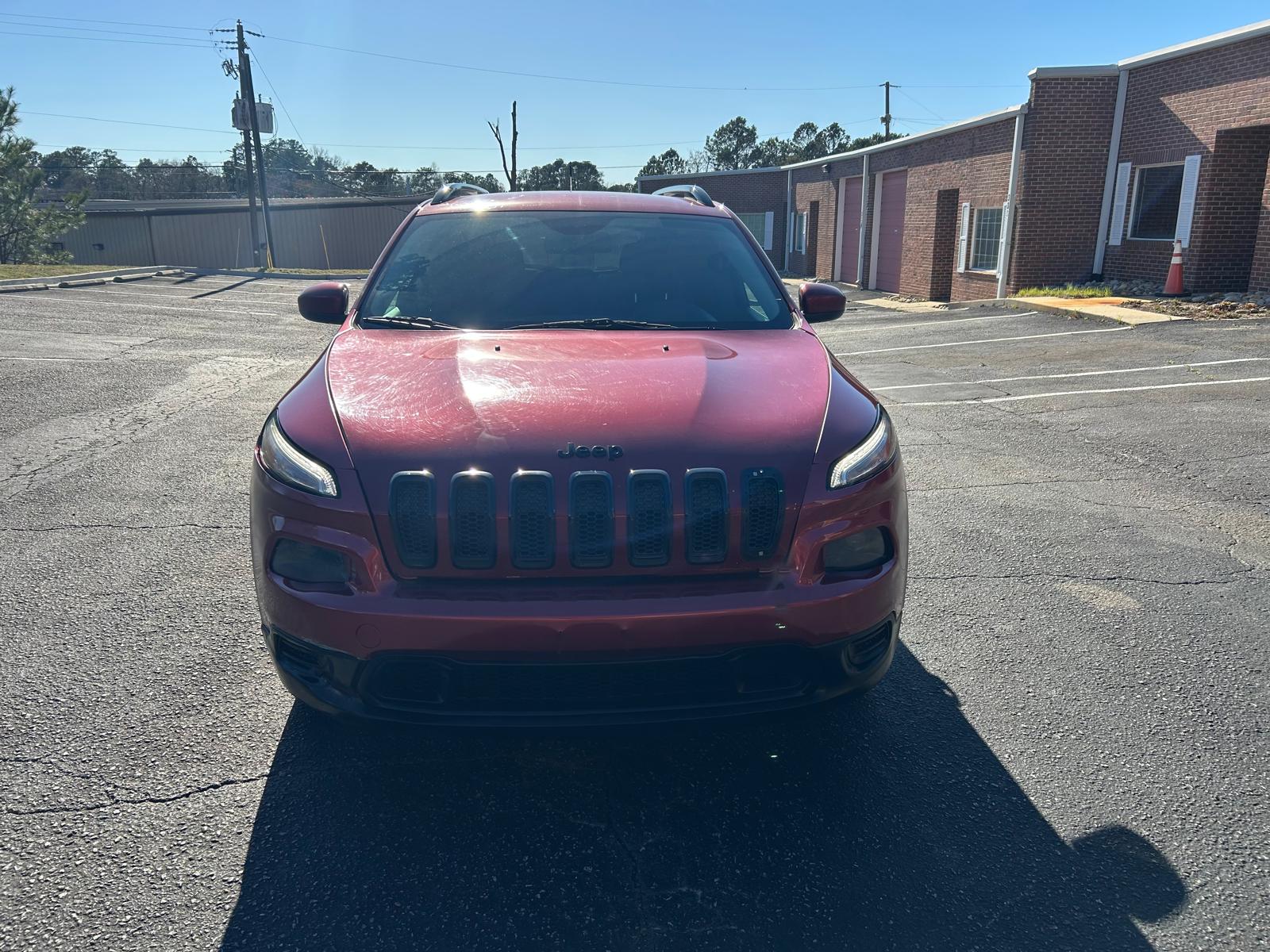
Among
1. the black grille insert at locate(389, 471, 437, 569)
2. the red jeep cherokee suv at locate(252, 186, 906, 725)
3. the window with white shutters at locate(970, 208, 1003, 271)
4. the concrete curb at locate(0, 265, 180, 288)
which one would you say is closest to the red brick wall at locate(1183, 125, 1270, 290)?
the window with white shutters at locate(970, 208, 1003, 271)

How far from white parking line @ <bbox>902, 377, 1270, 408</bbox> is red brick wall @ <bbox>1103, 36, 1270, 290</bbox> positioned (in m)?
8.38

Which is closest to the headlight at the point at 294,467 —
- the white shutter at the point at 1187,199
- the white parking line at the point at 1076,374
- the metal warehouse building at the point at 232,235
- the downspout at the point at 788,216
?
the white parking line at the point at 1076,374

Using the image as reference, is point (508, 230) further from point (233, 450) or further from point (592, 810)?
point (233, 450)

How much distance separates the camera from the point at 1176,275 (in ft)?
52.1

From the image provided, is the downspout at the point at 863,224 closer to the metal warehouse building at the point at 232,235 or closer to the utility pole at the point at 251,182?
the utility pole at the point at 251,182

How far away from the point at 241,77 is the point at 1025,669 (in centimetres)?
4275

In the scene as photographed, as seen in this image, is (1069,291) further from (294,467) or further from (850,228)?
(294,467)

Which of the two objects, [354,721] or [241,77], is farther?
[241,77]

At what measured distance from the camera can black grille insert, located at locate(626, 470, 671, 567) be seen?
231 centimetres

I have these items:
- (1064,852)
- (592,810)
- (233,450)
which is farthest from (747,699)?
(233,450)

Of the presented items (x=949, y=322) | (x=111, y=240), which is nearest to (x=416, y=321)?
→ (x=949, y=322)

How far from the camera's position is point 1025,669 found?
3387 millimetres

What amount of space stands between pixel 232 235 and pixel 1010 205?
44.2 m

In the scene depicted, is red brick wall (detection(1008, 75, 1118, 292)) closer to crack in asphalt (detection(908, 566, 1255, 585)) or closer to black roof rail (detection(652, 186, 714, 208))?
black roof rail (detection(652, 186, 714, 208))
